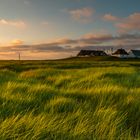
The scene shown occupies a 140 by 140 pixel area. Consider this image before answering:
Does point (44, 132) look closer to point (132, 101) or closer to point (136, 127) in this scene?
point (136, 127)

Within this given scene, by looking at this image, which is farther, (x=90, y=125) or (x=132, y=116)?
(x=132, y=116)

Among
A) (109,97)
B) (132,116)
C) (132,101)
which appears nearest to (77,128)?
(132,116)

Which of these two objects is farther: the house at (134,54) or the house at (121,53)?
the house at (121,53)

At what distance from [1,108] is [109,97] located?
260 centimetres

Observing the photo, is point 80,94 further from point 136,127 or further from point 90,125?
point 90,125

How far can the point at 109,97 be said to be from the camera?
725 cm

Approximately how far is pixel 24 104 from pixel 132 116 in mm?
1756

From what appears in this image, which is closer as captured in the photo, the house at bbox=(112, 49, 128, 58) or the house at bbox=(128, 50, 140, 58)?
the house at bbox=(128, 50, 140, 58)

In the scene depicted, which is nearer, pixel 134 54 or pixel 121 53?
pixel 134 54

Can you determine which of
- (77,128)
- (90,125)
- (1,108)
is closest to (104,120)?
(90,125)

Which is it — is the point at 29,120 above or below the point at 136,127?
above

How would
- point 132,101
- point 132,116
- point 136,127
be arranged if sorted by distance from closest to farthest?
1. point 136,127
2. point 132,116
3. point 132,101

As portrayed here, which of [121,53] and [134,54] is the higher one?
[121,53]

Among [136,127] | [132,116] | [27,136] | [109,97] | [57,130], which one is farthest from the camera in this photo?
[109,97]
